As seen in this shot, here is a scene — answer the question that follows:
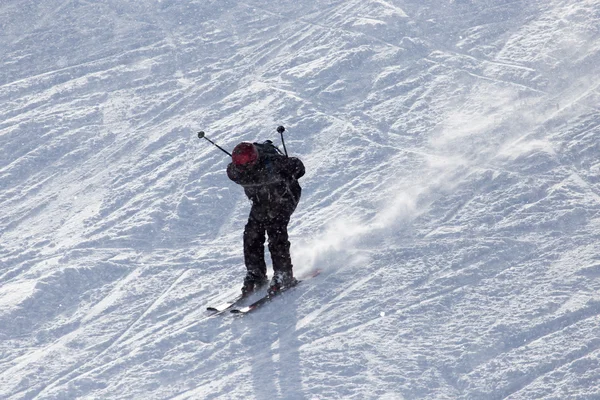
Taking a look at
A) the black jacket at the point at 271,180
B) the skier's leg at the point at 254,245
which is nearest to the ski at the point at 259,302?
the skier's leg at the point at 254,245

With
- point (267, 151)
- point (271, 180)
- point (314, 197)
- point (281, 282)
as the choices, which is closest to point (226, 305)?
point (281, 282)

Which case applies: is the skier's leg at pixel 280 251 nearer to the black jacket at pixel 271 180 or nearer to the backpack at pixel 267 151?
the black jacket at pixel 271 180

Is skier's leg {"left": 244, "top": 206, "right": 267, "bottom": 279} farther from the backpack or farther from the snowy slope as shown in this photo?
the backpack

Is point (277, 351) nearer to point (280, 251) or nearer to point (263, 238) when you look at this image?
point (280, 251)

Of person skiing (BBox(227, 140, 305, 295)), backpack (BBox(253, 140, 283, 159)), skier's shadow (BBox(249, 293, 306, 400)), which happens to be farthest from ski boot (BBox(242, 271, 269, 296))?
backpack (BBox(253, 140, 283, 159))

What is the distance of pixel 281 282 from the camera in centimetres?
790

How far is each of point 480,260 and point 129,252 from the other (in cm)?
391

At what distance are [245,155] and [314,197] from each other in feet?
10.5

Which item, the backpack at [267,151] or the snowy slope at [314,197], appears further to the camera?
the backpack at [267,151]

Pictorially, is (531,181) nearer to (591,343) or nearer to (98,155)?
(591,343)

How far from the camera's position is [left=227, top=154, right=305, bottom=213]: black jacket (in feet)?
24.3

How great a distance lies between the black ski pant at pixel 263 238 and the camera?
25.3 feet

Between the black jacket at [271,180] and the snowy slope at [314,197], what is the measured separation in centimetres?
94

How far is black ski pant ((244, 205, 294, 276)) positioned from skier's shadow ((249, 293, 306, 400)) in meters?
0.34
